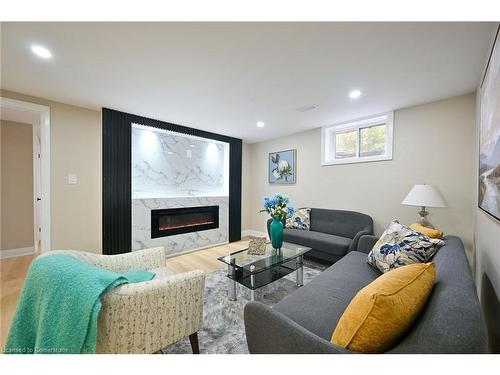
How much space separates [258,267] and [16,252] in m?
4.15

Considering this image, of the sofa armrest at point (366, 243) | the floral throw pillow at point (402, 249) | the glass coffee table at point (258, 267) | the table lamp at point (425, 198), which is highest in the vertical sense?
the table lamp at point (425, 198)

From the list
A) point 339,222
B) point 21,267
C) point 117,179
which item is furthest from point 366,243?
point 21,267

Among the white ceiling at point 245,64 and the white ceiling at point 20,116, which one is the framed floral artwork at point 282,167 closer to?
the white ceiling at point 245,64

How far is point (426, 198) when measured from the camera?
89.2 inches

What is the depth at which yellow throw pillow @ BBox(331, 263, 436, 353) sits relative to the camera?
0.74 meters

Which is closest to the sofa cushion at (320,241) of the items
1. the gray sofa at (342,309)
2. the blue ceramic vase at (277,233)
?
the blue ceramic vase at (277,233)

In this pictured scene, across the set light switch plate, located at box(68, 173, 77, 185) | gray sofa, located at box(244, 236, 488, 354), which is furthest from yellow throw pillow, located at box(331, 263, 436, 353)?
light switch plate, located at box(68, 173, 77, 185)

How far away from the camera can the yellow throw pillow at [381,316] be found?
0.74 meters

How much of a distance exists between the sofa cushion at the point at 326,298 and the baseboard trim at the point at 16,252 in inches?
175

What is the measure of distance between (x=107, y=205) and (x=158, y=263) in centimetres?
162

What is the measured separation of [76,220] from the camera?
2.76m
